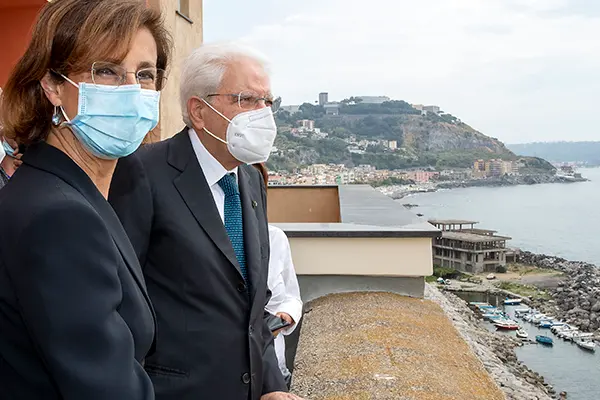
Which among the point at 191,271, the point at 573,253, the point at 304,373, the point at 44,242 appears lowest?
the point at 573,253

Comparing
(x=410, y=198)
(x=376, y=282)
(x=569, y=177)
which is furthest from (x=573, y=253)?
(x=569, y=177)

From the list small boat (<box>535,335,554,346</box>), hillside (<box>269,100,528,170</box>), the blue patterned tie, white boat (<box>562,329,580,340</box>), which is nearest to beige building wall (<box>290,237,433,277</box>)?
the blue patterned tie

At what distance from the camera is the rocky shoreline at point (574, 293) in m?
45.8

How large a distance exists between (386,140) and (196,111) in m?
90.8

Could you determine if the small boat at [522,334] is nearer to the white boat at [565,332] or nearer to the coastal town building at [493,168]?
the white boat at [565,332]

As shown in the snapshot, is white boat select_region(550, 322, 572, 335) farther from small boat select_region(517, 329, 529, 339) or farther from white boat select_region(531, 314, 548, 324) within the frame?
small boat select_region(517, 329, 529, 339)

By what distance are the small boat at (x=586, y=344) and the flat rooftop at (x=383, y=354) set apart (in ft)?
124

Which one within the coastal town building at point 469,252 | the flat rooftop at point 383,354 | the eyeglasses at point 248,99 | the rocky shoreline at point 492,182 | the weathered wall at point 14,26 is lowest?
the coastal town building at point 469,252

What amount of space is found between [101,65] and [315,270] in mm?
3752

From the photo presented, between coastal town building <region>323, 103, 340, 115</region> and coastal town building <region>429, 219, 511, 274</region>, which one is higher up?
coastal town building <region>323, 103, 340, 115</region>

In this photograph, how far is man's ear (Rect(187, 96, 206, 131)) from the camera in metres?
2.33

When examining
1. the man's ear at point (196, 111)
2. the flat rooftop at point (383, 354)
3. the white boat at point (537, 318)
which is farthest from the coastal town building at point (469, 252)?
the man's ear at point (196, 111)

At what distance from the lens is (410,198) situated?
100250 mm

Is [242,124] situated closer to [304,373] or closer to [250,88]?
[250,88]
